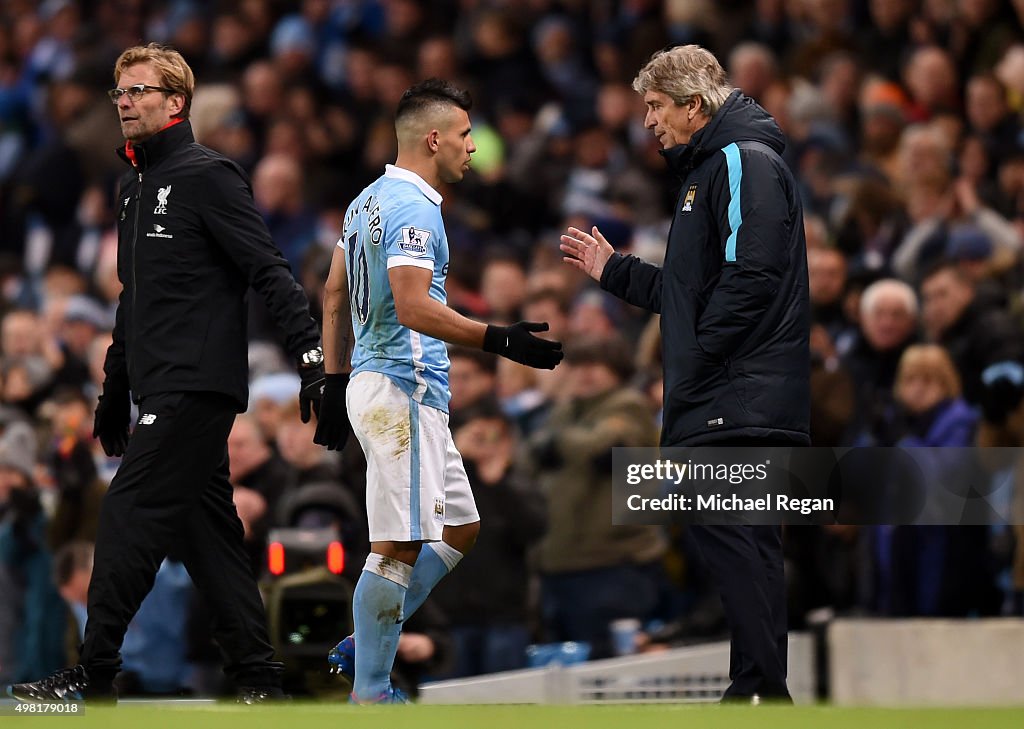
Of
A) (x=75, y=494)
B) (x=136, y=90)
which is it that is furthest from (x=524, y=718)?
(x=75, y=494)

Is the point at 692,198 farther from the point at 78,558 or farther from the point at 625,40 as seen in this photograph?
the point at 625,40

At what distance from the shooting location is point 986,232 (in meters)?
11.1

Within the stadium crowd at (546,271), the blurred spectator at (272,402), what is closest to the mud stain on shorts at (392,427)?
the stadium crowd at (546,271)

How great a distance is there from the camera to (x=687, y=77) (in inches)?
270

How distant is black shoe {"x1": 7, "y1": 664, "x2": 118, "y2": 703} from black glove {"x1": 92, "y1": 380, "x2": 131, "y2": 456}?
100 centimetres

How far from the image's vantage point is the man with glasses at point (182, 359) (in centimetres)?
663

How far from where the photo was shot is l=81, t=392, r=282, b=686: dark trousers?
6574 mm

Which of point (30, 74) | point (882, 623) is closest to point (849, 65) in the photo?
point (882, 623)

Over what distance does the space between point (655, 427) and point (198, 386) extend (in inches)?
155

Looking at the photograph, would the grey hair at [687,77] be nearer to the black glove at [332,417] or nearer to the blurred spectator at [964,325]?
the black glove at [332,417]

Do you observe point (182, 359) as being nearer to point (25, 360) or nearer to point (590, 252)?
point (590, 252)

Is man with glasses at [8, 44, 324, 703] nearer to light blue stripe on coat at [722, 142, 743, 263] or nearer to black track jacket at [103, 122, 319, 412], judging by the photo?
black track jacket at [103, 122, 319, 412]

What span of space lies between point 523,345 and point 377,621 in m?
1.04
